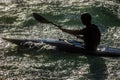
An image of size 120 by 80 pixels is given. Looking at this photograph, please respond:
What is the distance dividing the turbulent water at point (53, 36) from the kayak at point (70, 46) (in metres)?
0.12

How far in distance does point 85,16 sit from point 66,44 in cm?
111

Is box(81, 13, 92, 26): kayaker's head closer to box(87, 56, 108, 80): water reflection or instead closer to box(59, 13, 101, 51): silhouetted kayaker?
box(59, 13, 101, 51): silhouetted kayaker

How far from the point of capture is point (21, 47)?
9.86 meters

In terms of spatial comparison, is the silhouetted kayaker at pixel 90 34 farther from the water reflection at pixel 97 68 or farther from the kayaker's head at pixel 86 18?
the water reflection at pixel 97 68

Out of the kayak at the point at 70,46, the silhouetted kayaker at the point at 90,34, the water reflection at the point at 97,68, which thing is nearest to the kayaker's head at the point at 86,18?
the silhouetted kayaker at the point at 90,34

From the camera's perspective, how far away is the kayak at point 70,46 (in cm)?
902

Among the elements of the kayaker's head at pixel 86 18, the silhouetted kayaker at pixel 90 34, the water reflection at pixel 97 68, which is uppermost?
the kayaker's head at pixel 86 18

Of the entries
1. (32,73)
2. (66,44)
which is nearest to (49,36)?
(66,44)

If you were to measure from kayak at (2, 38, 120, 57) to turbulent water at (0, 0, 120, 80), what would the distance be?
0.41 feet

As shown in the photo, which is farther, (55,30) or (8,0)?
(8,0)

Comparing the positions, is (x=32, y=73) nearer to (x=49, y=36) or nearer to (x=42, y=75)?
(x=42, y=75)

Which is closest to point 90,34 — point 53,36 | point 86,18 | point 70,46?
point 86,18

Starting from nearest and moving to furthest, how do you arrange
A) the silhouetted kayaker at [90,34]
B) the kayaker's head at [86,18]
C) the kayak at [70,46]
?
the kayaker's head at [86,18] → the silhouetted kayaker at [90,34] → the kayak at [70,46]

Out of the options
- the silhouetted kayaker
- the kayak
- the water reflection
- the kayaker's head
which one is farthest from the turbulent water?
the kayaker's head
